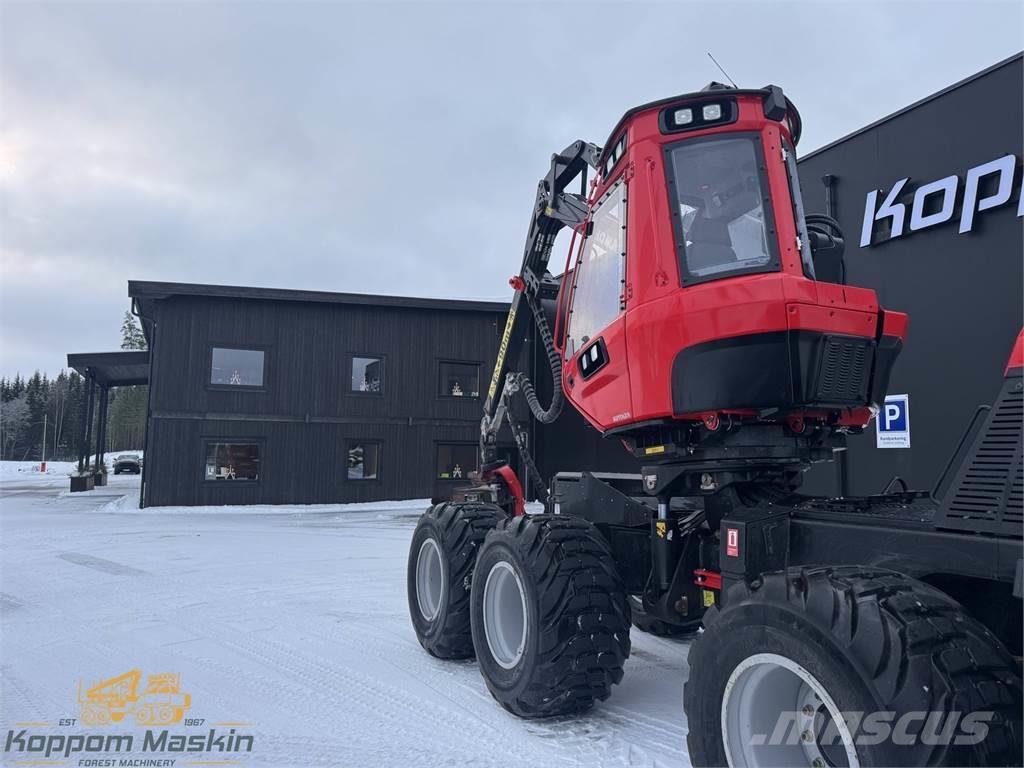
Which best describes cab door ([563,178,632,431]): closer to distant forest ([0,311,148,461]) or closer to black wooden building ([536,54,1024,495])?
black wooden building ([536,54,1024,495])

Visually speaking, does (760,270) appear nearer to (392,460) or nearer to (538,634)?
(538,634)

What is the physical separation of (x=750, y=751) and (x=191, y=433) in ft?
73.1

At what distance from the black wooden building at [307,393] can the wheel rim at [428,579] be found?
17.3 m

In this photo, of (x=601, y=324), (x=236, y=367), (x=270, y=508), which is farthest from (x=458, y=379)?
(x=601, y=324)

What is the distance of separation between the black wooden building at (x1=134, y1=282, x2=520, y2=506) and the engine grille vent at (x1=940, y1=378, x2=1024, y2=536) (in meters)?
20.9

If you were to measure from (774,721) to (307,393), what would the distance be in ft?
72.8

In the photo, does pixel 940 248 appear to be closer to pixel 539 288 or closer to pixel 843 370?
pixel 539 288

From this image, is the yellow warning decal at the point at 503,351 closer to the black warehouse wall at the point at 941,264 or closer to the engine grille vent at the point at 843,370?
the engine grille vent at the point at 843,370

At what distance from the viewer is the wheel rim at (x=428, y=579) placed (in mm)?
6184

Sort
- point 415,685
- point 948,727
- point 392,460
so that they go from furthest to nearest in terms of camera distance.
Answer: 1. point 392,460
2. point 415,685
3. point 948,727

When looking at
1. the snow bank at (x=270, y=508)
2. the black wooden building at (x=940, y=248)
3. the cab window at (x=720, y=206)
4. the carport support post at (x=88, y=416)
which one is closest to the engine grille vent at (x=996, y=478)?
the cab window at (x=720, y=206)

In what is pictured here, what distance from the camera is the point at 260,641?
6383 mm

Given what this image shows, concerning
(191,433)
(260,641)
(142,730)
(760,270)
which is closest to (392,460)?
(191,433)

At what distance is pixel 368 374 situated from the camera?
968 inches
